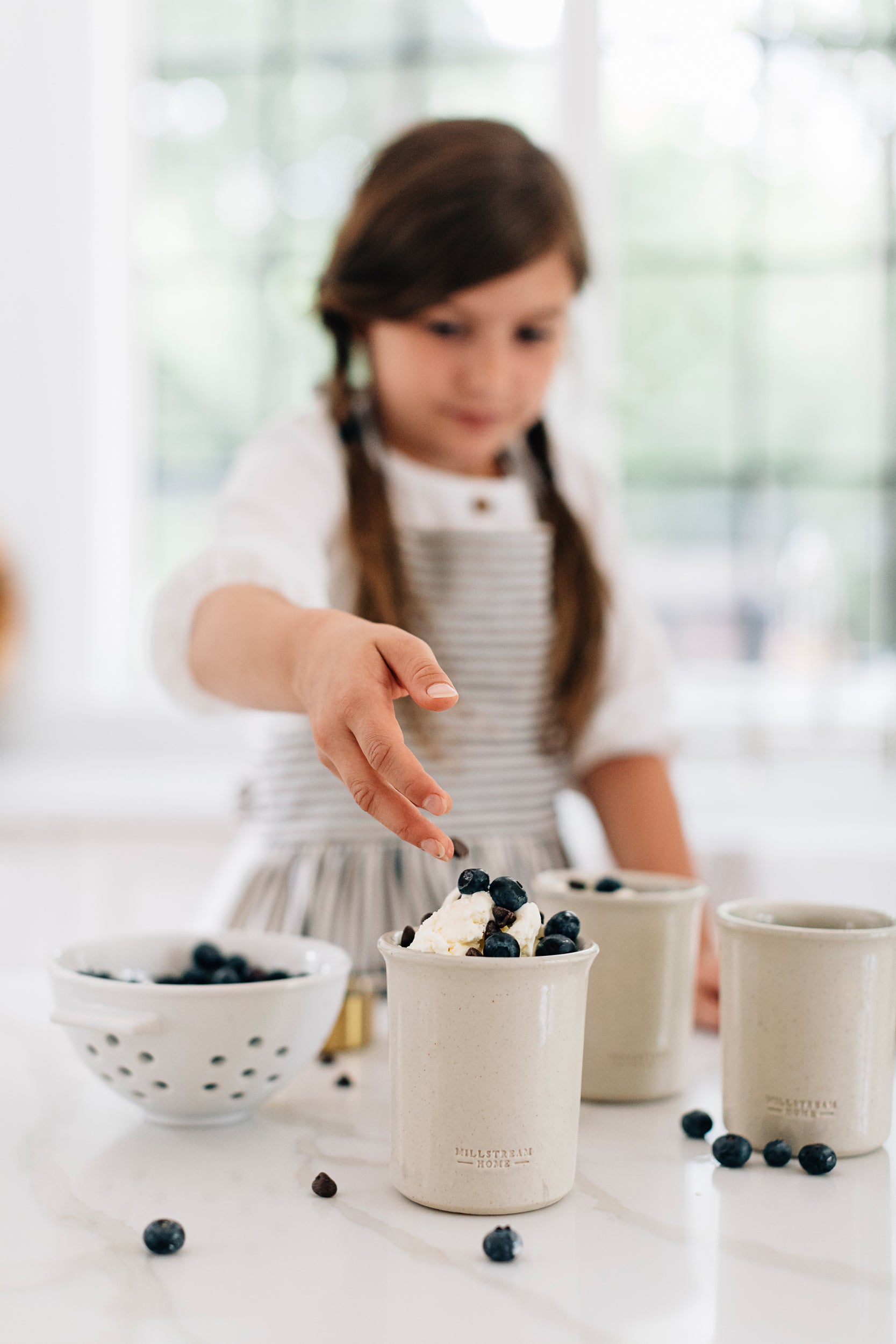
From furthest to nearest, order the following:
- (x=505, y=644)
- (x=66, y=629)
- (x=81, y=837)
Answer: (x=66, y=629) → (x=81, y=837) → (x=505, y=644)

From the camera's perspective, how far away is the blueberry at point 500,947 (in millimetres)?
575

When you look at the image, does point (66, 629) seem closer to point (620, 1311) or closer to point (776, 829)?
point (776, 829)

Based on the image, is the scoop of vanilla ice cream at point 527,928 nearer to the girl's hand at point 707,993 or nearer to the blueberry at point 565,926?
the blueberry at point 565,926

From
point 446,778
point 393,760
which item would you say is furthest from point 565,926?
point 446,778

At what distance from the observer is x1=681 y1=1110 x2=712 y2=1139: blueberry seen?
68 centimetres

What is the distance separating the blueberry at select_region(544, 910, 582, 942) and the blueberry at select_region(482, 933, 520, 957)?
26mm

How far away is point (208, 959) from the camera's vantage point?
0.74 meters

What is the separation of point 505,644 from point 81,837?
41.4 inches

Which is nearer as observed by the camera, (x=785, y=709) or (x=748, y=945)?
(x=748, y=945)

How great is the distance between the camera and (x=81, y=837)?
78.2 inches

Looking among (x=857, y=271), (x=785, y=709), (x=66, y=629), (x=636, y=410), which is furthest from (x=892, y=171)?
(x=66, y=629)

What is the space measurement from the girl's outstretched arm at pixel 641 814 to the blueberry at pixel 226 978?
0.50 meters

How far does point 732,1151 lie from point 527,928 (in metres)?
0.16

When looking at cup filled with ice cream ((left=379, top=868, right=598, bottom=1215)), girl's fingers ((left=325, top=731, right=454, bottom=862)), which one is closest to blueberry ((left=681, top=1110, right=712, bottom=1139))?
cup filled with ice cream ((left=379, top=868, right=598, bottom=1215))
